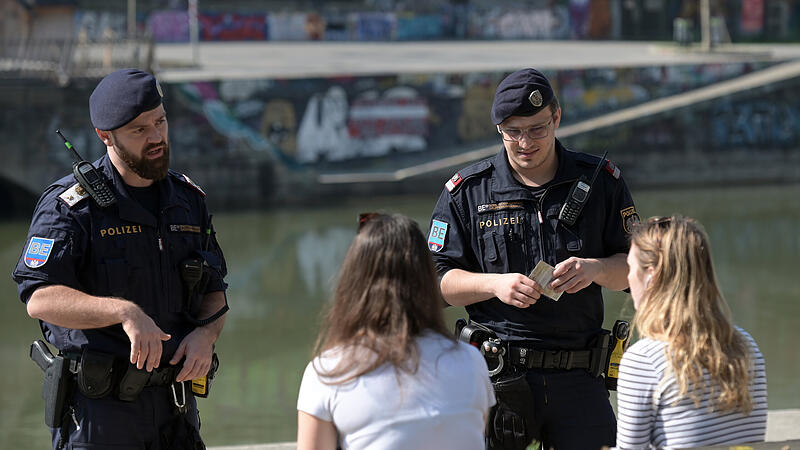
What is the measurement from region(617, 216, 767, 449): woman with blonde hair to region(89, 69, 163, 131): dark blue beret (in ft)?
5.27

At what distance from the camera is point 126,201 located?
3252 mm

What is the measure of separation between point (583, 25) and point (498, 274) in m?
34.6

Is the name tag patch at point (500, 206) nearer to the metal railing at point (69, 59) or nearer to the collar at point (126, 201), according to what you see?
the collar at point (126, 201)

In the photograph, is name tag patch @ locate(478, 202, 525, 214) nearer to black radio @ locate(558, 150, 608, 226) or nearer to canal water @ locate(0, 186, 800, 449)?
black radio @ locate(558, 150, 608, 226)

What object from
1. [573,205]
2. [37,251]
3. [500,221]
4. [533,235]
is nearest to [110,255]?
[37,251]

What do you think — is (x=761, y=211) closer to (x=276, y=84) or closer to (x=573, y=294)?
(x=276, y=84)

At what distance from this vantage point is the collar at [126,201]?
10.6 ft

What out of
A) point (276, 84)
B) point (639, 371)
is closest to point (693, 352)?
point (639, 371)

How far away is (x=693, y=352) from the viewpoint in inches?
102

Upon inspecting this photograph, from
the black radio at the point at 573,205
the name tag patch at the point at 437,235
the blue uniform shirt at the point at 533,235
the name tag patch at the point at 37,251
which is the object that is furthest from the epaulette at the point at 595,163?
the name tag patch at the point at 37,251

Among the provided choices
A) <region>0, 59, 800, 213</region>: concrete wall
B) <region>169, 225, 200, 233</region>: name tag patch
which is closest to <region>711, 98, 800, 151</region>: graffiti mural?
<region>0, 59, 800, 213</region>: concrete wall

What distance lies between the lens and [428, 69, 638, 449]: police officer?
3.44 m

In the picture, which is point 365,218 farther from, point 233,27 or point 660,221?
point 233,27

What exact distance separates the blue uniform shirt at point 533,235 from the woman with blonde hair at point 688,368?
2.79 ft
